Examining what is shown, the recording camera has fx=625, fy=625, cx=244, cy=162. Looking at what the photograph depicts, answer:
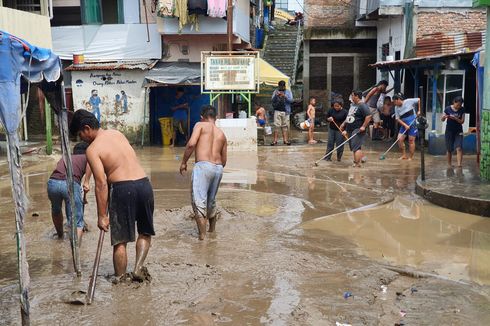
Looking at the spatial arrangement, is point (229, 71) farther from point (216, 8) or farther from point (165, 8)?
point (165, 8)

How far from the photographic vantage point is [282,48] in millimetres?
30000

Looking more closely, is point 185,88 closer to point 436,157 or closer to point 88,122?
point 436,157

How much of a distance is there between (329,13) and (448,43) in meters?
9.47

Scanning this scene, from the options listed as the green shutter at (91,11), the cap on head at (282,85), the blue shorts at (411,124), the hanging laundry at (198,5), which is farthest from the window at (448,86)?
the green shutter at (91,11)

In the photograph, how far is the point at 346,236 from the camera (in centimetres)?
789

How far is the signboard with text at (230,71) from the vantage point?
1755 centimetres

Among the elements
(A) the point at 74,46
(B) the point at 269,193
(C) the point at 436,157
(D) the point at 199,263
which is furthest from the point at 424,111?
(D) the point at 199,263

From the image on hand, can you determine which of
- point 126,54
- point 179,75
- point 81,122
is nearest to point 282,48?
point 126,54

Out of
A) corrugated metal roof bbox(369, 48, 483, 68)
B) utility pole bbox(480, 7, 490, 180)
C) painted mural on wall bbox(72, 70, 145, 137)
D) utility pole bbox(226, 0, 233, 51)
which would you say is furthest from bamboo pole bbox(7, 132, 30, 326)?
painted mural on wall bbox(72, 70, 145, 137)

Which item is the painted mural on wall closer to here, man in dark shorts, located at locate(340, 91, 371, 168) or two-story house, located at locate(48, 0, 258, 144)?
two-story house, located at locate(48, 0, 258, 144)

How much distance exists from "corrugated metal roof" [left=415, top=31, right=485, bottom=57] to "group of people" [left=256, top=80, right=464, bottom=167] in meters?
1.93

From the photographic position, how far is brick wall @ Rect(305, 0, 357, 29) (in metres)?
27.2

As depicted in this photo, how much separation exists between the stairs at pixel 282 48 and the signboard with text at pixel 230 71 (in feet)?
35.8

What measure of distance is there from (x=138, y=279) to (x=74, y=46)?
1581 centimetres
